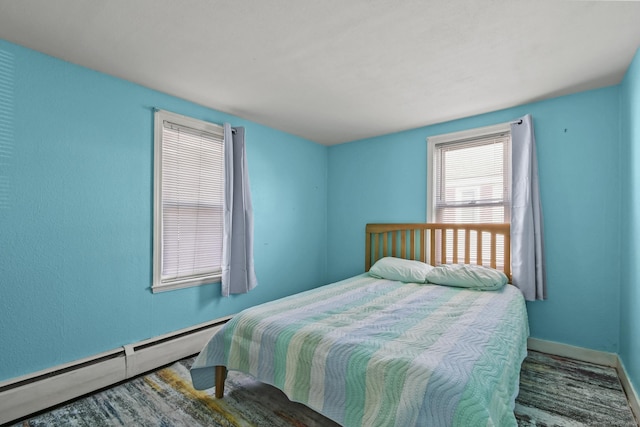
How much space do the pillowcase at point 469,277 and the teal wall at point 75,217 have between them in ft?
7.03

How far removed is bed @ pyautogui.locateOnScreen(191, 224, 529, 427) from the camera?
1163 mm

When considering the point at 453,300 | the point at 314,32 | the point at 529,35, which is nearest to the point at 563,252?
the point at 453,300

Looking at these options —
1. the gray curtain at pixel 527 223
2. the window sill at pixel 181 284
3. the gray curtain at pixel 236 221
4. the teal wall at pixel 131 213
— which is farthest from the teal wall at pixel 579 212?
the window sill at pixel 181 284

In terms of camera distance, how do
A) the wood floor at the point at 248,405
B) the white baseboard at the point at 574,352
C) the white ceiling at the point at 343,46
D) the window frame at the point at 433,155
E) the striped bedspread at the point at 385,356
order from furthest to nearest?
the window frame at the point at 433,155 → the white baseboard at the point at 574,352 → the wood floor at the point at 248,405 → the white ceiling at the point at 343,46 → the striped bedspread at the point at 385,356

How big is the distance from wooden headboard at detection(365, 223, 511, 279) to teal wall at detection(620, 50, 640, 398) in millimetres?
769

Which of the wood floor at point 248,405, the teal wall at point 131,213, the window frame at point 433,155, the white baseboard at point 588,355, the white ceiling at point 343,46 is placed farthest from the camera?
the window frame at point 433,155

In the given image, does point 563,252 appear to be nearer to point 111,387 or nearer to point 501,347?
point 501,347

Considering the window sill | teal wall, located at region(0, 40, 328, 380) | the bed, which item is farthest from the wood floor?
the window sill

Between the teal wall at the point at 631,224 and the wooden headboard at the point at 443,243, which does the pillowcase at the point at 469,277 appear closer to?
the wooden headboard at the point at 443,243

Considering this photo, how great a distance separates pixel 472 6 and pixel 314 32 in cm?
83

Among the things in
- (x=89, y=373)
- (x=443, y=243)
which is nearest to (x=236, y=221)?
(x=89, y=373)

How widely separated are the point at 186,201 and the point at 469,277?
2.59 metres

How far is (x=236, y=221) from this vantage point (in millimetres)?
2900

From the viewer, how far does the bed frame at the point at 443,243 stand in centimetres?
283
